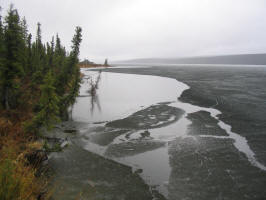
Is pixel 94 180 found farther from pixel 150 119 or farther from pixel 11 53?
pixel 11 53

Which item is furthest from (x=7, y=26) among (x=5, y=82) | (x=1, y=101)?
(x=1, y=101)

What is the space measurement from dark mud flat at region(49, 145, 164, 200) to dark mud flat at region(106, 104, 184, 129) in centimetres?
599

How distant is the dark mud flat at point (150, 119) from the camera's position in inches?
584

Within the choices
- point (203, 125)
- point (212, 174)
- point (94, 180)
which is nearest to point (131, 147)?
point (94, 180)

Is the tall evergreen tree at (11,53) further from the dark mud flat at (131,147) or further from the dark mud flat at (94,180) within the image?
the dark mud flat at (131,147)

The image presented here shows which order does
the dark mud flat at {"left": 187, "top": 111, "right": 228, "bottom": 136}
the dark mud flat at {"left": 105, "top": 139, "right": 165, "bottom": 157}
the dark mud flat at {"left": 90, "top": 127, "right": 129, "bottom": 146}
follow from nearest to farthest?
the dark mud flat at {"left": 105, "top": 139, "right": 165, "bottom": 157} < the dark mud flat at {"left": 90, "top": 127, "right": 129, "bottom": 146} < the dark mud flat at {"left": 187, "top": 111, "right": 228, "bottom": 136}

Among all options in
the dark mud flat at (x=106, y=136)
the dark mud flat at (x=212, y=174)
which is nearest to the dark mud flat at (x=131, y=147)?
the dark mud flat at (x=106, y=136)

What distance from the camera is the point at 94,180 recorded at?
280 inches

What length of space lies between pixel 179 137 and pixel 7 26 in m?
19.0

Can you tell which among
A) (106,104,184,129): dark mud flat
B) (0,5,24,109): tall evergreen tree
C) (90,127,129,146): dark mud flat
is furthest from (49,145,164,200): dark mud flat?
(0,5,24,109): tall evergreen tree

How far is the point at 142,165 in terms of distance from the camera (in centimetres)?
861

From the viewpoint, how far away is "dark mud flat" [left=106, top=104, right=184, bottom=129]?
14.8m

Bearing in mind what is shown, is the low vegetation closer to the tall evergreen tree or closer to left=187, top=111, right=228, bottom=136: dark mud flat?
the tall evergreen tree

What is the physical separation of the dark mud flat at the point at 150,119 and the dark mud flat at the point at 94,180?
19.7 feet
